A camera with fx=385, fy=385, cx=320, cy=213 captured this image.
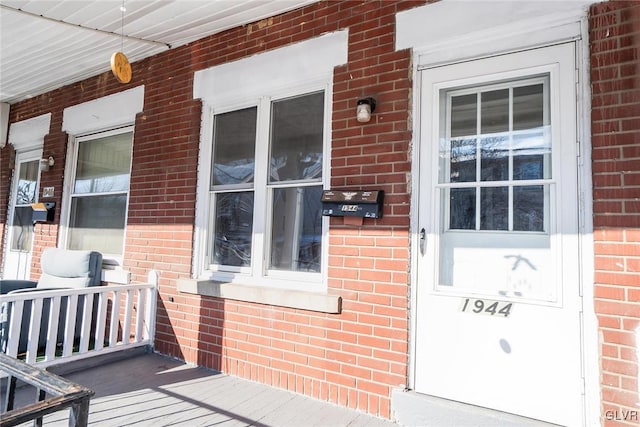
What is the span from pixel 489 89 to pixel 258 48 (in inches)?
83.7

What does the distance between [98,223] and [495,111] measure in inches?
188

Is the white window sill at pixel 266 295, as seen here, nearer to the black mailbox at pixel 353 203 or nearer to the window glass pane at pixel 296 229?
the window glass pane at pixel 296 229

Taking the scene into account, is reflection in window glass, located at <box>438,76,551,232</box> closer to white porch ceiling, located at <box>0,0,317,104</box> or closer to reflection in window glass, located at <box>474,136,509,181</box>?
reflection in window glass, located at <box>474,136,509,181</box>

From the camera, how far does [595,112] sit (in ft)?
7.30

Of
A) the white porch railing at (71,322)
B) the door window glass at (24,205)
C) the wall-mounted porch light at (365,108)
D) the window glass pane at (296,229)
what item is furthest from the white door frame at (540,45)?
the door window glass at (24,205)

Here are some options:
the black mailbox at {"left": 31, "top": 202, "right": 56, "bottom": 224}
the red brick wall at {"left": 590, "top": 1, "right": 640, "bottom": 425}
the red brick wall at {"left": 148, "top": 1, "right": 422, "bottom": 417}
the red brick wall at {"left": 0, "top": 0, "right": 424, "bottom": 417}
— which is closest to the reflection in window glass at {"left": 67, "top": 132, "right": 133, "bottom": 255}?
the black mailbox at {"left": 31, "top": 202, "right": 56, "bottom": 224}

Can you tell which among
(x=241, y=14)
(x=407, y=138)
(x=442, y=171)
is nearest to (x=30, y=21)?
(x=241, y=14)

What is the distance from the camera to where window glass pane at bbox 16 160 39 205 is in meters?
6.04

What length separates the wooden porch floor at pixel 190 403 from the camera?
102 inches

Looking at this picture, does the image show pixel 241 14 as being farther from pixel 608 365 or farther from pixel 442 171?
pixel 608 365

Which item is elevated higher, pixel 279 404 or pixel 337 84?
pixel 337 84

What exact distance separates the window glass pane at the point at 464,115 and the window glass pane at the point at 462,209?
0.41 m

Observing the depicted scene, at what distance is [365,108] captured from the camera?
286 centimetres

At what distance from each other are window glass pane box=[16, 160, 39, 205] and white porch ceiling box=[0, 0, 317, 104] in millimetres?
1583
